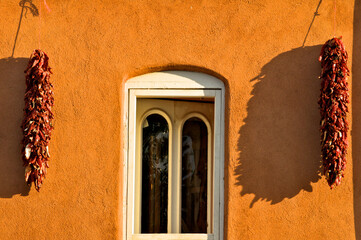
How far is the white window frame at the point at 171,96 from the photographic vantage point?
265 inches

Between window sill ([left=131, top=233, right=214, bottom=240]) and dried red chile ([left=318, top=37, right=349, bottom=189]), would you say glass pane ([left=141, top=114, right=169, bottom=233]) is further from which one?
dried red chile ([left=318, top=37, right=349, bottom=189])

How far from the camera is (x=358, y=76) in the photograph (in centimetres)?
662

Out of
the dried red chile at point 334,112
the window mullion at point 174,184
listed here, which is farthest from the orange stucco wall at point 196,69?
the window mullion at point 174,184

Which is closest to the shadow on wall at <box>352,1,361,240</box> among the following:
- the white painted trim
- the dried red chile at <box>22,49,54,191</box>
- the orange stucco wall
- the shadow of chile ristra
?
the orange stucco wall

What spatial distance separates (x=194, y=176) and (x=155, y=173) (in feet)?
1.46

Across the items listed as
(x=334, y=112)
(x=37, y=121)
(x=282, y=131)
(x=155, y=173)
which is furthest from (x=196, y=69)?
(x=37, y=121)

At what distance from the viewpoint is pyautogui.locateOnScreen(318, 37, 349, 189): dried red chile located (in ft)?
20.6

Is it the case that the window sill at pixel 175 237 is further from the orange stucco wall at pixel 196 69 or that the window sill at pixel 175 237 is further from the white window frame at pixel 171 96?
the orange stucco wall at pixel 196 69

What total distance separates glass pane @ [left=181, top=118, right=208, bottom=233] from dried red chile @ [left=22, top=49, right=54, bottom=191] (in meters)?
1.55

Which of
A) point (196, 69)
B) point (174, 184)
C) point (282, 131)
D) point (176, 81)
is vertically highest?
point (196, 69)

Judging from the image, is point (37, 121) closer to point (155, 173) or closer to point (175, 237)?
point (155, 173)

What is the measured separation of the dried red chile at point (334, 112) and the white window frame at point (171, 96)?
43.6 inches

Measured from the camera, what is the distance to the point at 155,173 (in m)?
6.99

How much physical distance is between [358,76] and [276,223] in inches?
71.2
